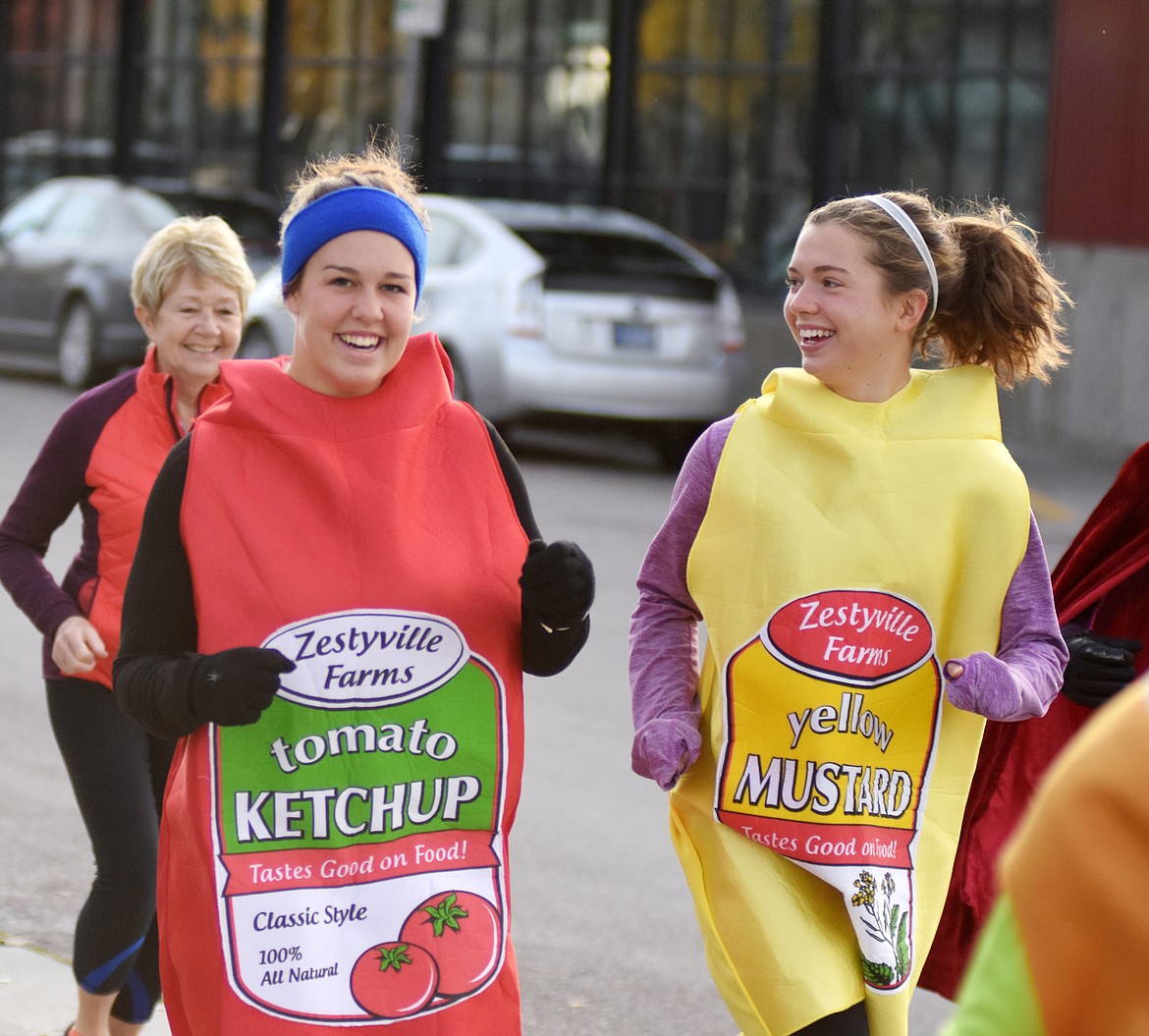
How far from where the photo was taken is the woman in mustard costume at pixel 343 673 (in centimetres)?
285

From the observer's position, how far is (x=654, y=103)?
21703 millimetres

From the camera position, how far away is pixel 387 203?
9.86 feet

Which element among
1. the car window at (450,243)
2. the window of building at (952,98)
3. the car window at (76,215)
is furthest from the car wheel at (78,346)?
the window of building at (952,98)

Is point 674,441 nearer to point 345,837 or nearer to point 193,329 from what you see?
point 193,329

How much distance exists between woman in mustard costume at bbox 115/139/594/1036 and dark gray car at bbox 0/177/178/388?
13.8 metres

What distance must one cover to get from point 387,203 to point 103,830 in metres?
1.53

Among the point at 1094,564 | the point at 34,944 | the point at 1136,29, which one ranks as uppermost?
the point at 1136,29

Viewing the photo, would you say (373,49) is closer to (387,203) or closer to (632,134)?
(632,134)

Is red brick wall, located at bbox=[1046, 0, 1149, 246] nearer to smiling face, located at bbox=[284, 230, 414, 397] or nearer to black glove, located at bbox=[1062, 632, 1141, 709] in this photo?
black glove, located at bbox=[1062, 632, 1141, 709]

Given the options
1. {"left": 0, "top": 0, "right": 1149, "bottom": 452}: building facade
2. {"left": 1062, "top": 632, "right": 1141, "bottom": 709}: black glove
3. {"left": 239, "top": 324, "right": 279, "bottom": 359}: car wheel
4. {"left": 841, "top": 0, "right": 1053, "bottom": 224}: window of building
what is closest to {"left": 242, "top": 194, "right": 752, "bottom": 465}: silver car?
{"left": 239, "top": 324, "right": 279, "bottom": 359}: car wheel

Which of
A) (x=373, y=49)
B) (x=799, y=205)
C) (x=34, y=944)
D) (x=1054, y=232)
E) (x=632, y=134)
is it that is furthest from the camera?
(x=373, y=49)

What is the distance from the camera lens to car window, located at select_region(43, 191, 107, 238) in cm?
1708

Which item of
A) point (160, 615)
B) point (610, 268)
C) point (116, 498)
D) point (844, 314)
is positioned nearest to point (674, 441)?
point (610, 268)

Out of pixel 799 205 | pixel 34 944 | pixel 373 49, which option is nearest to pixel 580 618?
pixel 34 944
